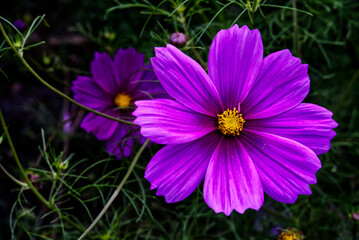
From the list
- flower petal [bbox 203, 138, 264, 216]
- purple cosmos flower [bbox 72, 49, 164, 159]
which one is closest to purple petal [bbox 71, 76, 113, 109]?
purple cosmos flower [bbox 72, 49, 164, 159]

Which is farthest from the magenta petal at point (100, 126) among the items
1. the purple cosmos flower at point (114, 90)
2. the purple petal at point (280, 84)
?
the purple petal at point (280, 84)

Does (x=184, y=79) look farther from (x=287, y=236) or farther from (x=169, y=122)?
(x=287, y=236)

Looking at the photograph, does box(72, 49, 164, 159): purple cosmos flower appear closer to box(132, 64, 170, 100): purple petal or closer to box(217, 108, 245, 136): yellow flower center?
box(132, 64, 170, 100): purple petal

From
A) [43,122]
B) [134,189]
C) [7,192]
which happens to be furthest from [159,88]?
[7,192]

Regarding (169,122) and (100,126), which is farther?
(100,126)

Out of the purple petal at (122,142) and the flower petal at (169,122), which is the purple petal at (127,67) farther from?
the flower petal at (169,122)

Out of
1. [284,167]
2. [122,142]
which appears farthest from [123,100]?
[284,167]
